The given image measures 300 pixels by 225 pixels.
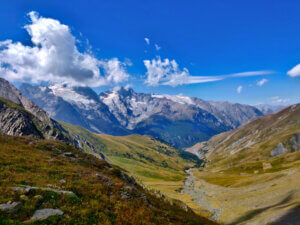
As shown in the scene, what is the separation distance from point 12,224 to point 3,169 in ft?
53.0

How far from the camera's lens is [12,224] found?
381 inches

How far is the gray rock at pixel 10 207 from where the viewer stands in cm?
1173

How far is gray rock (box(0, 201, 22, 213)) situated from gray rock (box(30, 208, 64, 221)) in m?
1.28

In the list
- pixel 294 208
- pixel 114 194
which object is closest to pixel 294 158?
pixel 294 208

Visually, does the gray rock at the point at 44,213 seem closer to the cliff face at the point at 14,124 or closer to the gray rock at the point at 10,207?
the gray rock at the point at 10,207

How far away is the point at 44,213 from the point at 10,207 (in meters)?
2.21

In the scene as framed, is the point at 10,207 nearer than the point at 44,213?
Yes

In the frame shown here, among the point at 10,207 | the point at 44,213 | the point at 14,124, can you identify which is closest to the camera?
the point at 10,207

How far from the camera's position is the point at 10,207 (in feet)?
39.4

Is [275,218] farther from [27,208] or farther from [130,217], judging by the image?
[27,208]

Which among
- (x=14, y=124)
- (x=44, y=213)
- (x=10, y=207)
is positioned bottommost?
(x=44, y=213)

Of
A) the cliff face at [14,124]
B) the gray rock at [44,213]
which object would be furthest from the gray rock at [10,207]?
the cliff face at [14,124]

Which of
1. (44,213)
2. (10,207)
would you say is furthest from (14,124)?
(44,213)

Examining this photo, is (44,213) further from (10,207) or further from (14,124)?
(14,124)
